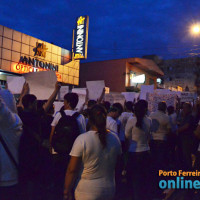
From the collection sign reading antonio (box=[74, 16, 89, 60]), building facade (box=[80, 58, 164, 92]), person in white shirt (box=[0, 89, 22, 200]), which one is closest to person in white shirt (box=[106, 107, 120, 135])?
person in white shirt (box=[0, 89, 22, 200])

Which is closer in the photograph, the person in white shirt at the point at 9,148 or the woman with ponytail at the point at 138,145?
the person in white shirt at the point at 9,148

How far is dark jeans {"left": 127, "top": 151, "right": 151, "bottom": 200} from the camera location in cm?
483

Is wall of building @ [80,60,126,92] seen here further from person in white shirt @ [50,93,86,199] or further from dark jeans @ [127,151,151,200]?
person in white shirt @ [50,93,86,199]

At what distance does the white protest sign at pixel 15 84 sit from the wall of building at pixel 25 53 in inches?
533

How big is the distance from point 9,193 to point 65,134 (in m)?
1.54

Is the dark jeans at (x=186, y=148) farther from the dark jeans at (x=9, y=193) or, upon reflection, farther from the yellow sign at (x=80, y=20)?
the yellow sign at (x=80, y=20)

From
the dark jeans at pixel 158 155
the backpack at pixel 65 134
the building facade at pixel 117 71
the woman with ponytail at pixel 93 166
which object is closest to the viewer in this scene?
the woman with ponytail at pixel 93 166

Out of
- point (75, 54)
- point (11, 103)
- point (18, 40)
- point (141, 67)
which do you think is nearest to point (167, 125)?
point (11, 103)

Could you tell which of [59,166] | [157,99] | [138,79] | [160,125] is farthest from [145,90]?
[138,79]

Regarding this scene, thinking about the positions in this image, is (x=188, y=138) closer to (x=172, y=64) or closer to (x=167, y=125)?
(x=167, y=125)

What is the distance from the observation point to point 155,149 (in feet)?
22.2

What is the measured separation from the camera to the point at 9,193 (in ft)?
7.58

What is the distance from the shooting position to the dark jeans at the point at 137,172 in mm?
4828

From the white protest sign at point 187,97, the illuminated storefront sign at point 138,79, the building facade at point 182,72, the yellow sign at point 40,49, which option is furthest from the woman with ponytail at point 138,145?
the building facade at point 182,72
